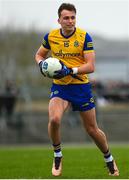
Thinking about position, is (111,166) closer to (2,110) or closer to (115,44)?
(2,110)

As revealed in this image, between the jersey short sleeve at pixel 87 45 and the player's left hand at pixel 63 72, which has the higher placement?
the jersey short sleeve at pixel 87 45

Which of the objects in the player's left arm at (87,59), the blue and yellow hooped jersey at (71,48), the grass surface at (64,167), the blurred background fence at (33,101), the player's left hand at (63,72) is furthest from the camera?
the blurred background fence at (33,101)

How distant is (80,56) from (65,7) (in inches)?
29.8

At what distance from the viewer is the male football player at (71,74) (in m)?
11.2

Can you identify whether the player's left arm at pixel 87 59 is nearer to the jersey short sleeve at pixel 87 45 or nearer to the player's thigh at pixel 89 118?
the jersey short sleeve at pixel 87 45

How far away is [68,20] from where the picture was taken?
11.2m

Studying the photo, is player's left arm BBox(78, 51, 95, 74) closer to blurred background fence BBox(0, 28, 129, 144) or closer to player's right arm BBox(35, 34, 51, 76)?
player's right arm BBox(35, 34, 51, 76)

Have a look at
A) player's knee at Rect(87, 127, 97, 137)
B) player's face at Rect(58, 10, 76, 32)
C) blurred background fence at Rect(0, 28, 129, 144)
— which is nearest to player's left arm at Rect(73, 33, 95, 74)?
player's face at Rect(58, 10, 76, 32)

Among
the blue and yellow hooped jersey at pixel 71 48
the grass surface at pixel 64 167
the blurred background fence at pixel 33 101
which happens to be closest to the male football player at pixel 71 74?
the blue and yellow hooped jersey at pixel 71 48

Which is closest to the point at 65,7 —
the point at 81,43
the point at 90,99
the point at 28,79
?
the point at 81,43

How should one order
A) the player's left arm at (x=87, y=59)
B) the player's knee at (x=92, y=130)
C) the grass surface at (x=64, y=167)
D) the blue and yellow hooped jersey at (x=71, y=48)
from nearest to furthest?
the player's left arm at (x=87, y=59)
the blue and yellow hooped jersey at (x=71, y=48)
the player's knee at (x=92, y=130)
the grass surface at (x=64, y=167)

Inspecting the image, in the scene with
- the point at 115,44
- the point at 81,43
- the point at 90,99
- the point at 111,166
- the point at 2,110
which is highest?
the point at 81,43

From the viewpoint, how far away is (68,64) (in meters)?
11.3

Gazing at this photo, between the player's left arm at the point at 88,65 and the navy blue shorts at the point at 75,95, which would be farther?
the navy blue shorts at the point at 75,95
